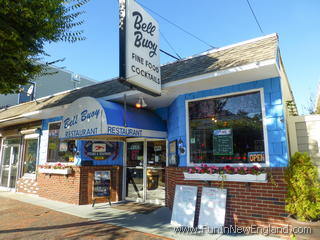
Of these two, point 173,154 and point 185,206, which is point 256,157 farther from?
point 173,154

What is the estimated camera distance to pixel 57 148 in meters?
9.52

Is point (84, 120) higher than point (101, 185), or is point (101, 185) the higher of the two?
point (84, 120)

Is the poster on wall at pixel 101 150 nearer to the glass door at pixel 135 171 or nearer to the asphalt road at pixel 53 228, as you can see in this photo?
the glass door at pixel 135 171

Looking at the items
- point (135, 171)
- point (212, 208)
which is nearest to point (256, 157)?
point (212, 208)

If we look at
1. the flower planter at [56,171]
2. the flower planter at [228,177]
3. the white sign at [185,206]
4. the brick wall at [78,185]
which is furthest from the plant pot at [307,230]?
the flower planter at [56,171]

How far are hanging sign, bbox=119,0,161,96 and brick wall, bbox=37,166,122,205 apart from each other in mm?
4260

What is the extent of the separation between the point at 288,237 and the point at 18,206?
8162mm

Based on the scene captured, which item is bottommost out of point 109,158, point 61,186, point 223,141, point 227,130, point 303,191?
point 61,186

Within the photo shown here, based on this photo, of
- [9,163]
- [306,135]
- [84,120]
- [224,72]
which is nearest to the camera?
[224,72]

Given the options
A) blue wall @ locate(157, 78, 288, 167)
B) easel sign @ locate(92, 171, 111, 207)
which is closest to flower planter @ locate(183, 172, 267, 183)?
blue wall @ locate(157, 78, 288, 167)

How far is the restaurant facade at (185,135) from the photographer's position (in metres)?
4.94

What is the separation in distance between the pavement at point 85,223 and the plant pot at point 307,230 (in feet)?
2.54

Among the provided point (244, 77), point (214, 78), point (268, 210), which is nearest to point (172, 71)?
point (214, 78)

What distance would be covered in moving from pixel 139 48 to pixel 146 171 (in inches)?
176
